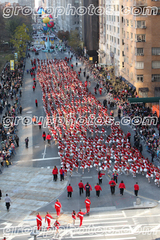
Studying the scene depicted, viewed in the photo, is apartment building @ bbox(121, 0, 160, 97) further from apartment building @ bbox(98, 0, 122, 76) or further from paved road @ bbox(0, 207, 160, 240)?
paved road @ bbox(0, 207, 160, 240)

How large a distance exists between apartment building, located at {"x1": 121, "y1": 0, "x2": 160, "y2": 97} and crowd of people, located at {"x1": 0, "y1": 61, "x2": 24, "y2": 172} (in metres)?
17.9

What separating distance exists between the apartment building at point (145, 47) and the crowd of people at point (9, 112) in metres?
17.9

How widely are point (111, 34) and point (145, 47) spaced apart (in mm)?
23889

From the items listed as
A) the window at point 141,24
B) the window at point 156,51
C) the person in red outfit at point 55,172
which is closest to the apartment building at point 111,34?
the window at point 141,24

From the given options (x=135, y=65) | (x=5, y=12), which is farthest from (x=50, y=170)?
(x=5, y=12)

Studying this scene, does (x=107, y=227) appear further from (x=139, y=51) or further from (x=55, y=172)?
(x=139, y=51)

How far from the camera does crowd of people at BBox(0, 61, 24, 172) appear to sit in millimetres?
36656

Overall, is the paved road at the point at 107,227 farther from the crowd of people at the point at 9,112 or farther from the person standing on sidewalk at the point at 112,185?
the crowd of people at the point at 9,112

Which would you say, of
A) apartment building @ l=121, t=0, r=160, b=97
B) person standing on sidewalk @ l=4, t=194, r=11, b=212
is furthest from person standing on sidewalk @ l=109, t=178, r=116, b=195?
apartment building @ l=121, t=0, r=160, b=97

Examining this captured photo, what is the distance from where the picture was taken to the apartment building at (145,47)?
55250 millimetres

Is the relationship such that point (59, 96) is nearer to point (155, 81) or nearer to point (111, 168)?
point (155, 81)

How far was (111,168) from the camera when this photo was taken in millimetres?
32906

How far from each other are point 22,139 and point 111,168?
42.1 feet

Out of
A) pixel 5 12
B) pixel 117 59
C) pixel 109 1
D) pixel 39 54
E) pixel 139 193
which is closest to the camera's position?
pixel 139 193
